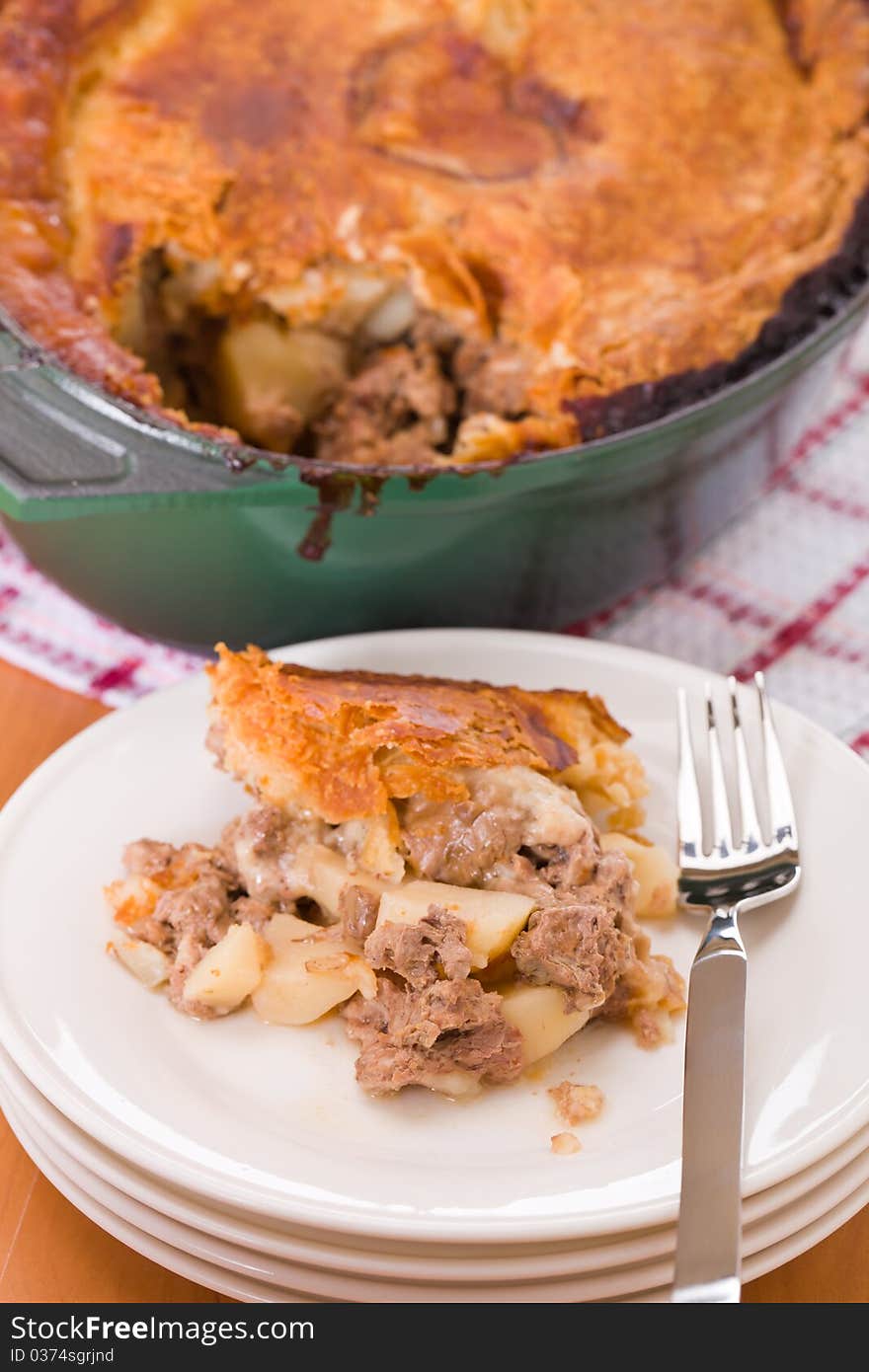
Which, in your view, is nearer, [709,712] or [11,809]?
[11,809]

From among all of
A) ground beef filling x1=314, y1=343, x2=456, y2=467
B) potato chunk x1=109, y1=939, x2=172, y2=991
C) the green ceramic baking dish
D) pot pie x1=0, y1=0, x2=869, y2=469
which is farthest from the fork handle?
ground beef filling x1=314, y1=343, x2=456, y2=467

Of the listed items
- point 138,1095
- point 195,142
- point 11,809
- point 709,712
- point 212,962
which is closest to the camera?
point 138,1095

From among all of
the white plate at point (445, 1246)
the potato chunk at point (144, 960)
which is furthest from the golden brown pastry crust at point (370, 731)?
the white plate at point (445, 1246)

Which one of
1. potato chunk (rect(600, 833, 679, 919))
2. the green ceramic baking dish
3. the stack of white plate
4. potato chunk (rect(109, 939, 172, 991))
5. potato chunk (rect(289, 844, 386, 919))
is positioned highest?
the green ceramic baking dish

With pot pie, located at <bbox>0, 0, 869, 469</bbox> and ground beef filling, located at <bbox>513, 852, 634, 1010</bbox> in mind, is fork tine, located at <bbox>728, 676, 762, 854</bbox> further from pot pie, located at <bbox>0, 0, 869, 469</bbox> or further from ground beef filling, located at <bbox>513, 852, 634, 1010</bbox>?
pot pie, located at <bbox>0, 0, 869, 469</bbox>
